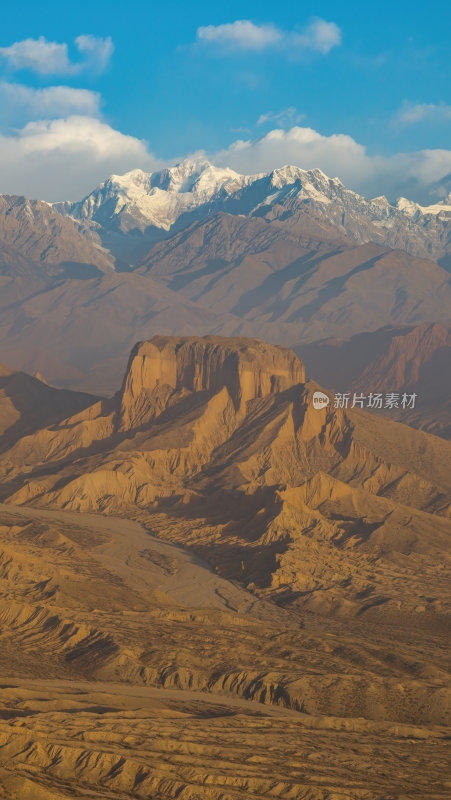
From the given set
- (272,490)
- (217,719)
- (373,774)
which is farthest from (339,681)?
(272,490)

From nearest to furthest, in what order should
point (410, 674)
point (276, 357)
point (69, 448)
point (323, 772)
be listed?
point (323, 772) < point (410, 674) < point (69, 448) < point (276, 357)

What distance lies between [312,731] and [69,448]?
402ft

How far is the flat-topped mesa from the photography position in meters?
182

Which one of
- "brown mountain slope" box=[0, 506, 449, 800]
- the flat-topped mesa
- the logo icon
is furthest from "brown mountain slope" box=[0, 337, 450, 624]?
"brown mountain slope" box=[0, 506, 449, 800]

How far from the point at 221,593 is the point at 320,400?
231 ft

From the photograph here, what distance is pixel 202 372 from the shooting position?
18888 cm

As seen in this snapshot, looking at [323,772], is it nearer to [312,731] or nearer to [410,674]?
[312,731]

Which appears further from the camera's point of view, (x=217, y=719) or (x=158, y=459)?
(x=158, y=459)

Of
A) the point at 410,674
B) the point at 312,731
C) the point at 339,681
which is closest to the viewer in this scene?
the point at 312,731

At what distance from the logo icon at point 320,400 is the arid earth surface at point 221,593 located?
1.49 m

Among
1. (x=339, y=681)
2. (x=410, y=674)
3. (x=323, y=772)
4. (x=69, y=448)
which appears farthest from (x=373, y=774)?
(x=69, y=448)

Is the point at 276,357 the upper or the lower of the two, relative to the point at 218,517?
upper

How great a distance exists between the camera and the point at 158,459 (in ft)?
532

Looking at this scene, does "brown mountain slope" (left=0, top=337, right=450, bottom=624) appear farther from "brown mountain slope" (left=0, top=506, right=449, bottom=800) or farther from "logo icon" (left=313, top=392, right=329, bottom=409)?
"brown mountain slope" (left=0, top=506, right=449, bottom=800)
